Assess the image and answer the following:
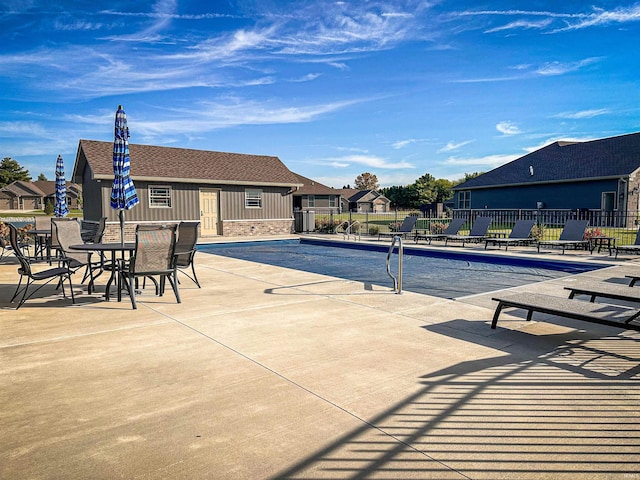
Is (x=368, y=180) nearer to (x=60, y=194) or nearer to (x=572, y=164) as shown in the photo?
(x=572, y=164)

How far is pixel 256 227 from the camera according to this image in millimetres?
21438

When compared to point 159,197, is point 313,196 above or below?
above

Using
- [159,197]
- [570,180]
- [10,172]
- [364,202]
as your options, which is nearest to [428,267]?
[159,197]

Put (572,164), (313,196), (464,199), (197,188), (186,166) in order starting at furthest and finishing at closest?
(313,196)
(464,199)
(572,164)
(186,166)
(197,188)

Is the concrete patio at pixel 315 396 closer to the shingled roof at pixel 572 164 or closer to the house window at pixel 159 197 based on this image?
the house window at pixel 159 197

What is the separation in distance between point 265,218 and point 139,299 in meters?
15.6

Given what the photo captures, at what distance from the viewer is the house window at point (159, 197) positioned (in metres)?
18.5

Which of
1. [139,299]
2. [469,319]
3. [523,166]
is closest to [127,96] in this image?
[139,299]

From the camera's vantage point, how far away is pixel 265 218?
21.8 m

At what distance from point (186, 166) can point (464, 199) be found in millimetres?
22590

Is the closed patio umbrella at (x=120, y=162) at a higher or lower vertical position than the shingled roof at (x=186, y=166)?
lower

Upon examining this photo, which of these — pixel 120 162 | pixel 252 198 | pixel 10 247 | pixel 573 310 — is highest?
pixel 252 198

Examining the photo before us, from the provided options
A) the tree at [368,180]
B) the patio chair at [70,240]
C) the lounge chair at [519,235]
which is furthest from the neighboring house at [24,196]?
the tree at [368,180]

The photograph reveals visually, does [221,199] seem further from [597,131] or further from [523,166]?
[597,131]
